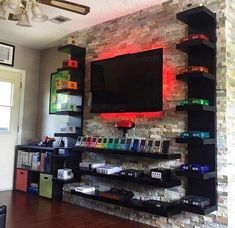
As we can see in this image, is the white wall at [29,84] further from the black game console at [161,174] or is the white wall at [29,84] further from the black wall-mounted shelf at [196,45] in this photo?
the black wall-mounted shelf at [196,45]

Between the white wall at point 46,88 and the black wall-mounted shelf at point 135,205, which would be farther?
the white wall at point 46,88

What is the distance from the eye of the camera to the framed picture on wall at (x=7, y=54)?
15.9 ft

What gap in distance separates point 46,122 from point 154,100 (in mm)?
2587

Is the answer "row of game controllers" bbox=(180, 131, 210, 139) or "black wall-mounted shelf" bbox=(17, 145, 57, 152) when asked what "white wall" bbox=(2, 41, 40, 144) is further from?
"row of game controllers" bbox=(180, 131, 210, 139)

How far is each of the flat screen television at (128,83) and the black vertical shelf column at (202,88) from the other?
0.38 metres

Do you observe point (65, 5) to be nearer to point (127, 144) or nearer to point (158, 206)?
point (127, 144)

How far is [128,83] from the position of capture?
3.44 meters

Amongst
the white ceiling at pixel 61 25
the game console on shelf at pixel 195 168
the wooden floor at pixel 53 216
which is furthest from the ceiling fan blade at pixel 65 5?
the wooden floor at pixel 53 216

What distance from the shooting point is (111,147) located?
133 inches

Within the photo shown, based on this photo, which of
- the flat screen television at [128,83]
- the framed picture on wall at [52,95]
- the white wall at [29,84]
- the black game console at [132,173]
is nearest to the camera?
the black game console at [132,173]

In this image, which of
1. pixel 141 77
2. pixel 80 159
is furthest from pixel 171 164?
pixel 80 159

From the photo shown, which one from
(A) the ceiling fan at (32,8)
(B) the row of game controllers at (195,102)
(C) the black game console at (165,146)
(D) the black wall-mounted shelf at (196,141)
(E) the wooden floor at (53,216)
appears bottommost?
(E) the wooden floor at (53,216)

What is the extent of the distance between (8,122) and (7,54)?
1.19 metres

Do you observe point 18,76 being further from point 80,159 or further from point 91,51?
point 80,159
